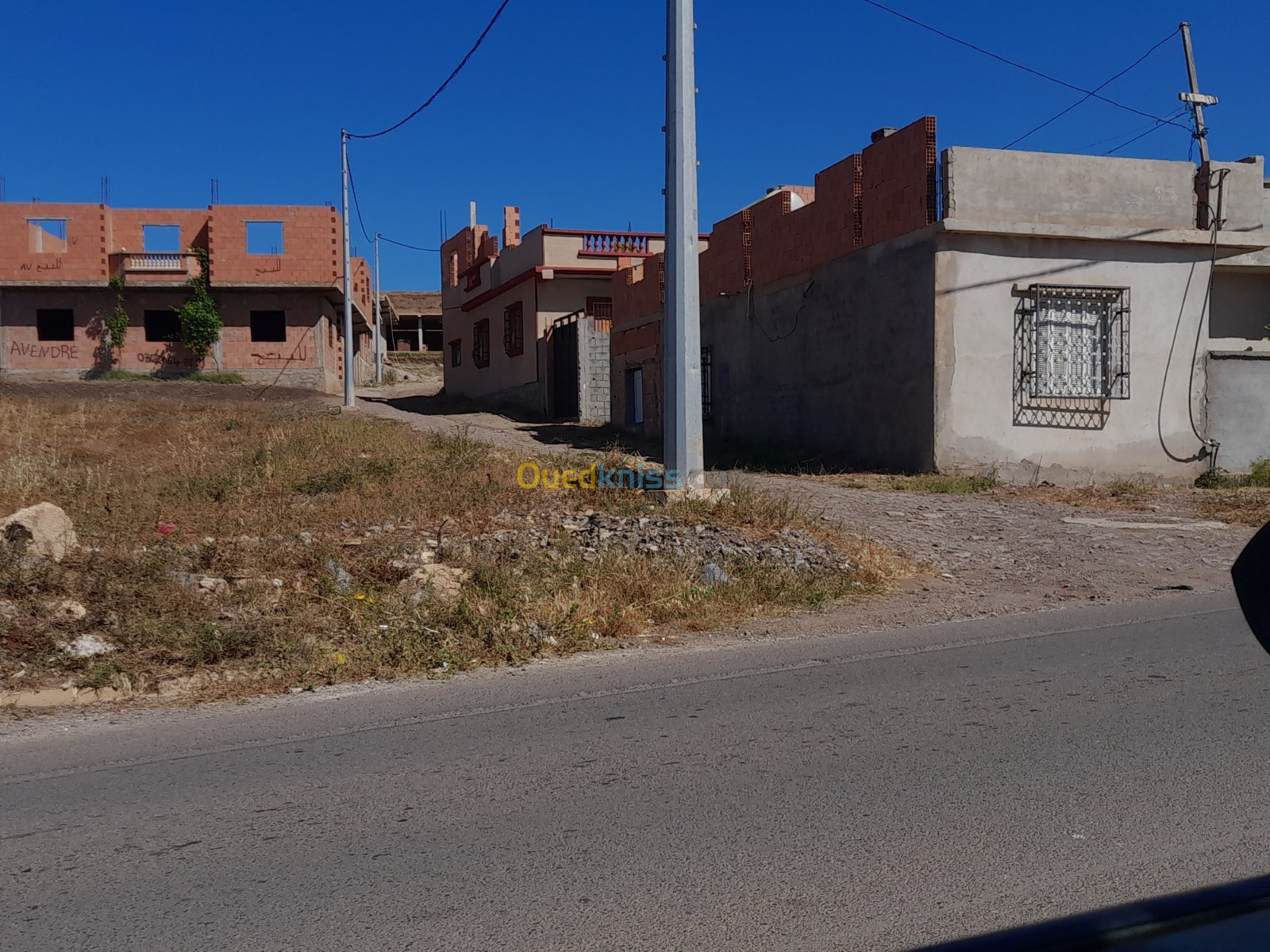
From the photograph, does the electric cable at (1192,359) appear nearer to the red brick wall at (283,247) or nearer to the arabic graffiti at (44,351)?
the red brick wall at (283,247)

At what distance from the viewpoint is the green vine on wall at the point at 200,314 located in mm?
30828

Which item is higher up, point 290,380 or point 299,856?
point 290,380

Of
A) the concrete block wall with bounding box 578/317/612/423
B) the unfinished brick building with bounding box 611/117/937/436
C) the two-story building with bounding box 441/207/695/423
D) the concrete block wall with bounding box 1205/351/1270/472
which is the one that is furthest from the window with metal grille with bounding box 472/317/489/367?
A: the concrete block wall with bounding box 1205/351/1270/472

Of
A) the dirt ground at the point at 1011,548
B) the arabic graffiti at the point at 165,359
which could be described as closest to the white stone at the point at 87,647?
the dirt ground at the point at 1011,548

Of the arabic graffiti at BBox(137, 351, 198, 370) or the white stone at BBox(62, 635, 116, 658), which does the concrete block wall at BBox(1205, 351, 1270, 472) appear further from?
the arabic graffiti at BBox(137, 351, 198, 370)

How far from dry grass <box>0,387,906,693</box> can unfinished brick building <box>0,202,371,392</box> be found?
18790 mm

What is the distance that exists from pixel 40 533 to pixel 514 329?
76.6 ft

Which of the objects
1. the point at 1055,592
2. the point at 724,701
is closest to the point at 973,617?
the point at 1055,592

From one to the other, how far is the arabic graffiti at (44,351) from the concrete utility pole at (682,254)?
89.0ft

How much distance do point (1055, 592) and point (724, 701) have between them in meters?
4.77

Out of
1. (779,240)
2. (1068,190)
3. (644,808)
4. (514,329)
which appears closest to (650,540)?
(644,808)

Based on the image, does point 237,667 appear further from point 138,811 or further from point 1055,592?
point 1055,592

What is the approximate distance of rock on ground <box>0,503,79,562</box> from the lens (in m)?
7.82

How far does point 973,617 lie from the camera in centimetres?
810
